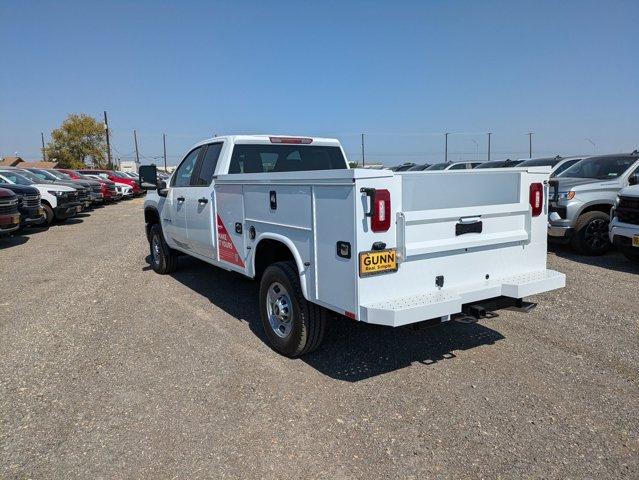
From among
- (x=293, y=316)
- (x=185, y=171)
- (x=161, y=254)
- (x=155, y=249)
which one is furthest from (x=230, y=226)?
(x=155, y=249)

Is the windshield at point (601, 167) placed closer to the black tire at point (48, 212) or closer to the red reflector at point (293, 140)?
the red reflector at point (293, 140)

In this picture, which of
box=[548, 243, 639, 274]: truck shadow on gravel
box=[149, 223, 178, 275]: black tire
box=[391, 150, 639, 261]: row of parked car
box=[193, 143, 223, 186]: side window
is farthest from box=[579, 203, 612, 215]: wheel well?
box=[149, 223, 178, 275]: black tire

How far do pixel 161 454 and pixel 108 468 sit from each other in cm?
31

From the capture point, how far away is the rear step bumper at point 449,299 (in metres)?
3.38

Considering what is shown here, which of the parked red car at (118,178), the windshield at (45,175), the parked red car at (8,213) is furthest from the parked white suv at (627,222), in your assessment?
the parked red car at (118,178)

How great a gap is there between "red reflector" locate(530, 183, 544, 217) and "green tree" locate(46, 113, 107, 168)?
60.0 metres

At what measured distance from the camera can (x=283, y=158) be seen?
5980mm

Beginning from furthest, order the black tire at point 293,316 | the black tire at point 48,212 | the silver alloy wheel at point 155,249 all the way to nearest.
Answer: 1. the black tire at point 48,212
2. the silver alloy wheel at point 155,249
3. the black tire at point 293,316

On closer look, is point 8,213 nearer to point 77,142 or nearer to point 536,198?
point 536,198

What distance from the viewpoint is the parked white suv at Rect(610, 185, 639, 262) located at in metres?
7.36

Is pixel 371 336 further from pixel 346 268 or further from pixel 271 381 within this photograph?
pixel 346 268

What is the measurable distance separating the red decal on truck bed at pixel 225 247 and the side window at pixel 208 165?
0.65 metres

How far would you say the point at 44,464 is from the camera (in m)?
3.01

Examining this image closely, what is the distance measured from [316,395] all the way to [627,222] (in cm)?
624
